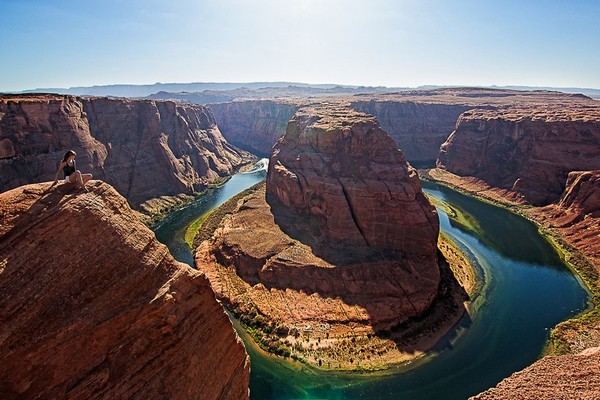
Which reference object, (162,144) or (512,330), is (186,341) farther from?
(162,144)

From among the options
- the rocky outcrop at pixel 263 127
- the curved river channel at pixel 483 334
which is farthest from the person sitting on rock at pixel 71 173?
the rocky outcrop at pixel 263 127

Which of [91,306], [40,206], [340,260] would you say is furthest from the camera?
[340,260]

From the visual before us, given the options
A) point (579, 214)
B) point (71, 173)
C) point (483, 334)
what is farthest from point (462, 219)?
point (71, 173)

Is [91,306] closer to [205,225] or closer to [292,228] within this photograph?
[292,228]

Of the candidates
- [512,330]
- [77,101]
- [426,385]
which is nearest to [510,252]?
[512,330]

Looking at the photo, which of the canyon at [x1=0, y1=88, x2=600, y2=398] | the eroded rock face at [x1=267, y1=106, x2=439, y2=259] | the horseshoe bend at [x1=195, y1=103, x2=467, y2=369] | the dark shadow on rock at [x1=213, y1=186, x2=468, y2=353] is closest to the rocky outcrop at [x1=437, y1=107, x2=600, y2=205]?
the canyon at [x1=0, y1=88, x2=600, y2=398]

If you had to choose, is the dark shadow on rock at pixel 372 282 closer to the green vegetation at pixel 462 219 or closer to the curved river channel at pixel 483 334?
the curved river channel at pixel 483 334
